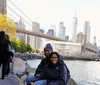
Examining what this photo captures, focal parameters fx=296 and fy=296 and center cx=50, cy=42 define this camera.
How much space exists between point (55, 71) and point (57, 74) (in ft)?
0.18

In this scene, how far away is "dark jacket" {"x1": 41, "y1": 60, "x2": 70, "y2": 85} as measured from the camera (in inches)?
177

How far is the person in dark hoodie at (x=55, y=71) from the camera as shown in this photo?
14.8 ft

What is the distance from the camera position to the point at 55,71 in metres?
4.57

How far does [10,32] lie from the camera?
1518 inches

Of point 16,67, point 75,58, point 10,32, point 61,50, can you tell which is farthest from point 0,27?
point 61,50

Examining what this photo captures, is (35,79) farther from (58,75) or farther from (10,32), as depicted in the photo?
(10,32)

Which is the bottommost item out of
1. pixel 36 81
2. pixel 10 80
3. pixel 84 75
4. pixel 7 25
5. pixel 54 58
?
pixel 84 75

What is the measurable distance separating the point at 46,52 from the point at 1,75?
1820 millimetres

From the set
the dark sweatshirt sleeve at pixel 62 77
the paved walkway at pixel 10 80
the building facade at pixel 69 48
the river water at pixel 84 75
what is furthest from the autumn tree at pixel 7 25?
the building facade at pixel 69 48

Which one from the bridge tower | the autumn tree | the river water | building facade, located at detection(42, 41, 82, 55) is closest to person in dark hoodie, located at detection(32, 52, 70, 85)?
the river water

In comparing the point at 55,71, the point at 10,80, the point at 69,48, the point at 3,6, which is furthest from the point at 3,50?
the point at 69,48

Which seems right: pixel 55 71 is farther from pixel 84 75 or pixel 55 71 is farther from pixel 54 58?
pixel 84 75

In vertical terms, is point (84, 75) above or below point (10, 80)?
below

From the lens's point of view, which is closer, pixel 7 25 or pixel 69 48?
pixel 7 25
